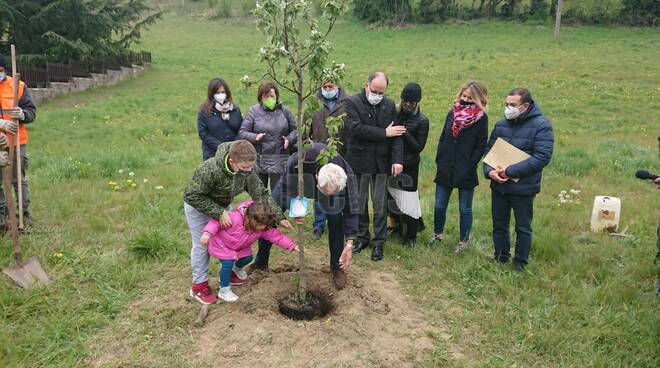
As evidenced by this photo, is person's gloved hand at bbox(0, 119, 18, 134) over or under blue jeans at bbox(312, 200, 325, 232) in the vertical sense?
over

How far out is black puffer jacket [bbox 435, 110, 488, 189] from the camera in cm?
522

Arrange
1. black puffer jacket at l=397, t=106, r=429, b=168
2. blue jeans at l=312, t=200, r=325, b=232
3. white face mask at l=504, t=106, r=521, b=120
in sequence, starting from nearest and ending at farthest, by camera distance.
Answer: white face mask at l=504, t=106, r=521, b=120
black puffer jacket at l=397, t=106, r=429, b=168
blue jeans at l=312, t=200, r=325, b=232

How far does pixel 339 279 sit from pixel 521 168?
6.52ft

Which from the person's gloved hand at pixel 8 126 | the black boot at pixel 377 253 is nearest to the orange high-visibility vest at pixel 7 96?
the person's gloved hand at pixel 8 126

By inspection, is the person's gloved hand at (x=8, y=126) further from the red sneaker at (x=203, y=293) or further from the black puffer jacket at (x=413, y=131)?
the black puffer jacket at (x=413, y=131)

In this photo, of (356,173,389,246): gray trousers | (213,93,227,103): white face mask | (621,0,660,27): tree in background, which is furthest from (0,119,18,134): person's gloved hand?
(621,0,660,27): tree in background

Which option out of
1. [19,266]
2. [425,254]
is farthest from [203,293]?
[425,254]

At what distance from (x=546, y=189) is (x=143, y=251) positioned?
5829 mm

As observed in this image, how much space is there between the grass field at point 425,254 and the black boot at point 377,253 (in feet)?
0.27

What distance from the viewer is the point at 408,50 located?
28.4m

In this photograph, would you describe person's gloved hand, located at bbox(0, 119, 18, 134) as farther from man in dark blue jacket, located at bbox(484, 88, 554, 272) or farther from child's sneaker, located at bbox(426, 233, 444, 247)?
man in dark blue jacket, located at bbox(484, 88, 554, 272)

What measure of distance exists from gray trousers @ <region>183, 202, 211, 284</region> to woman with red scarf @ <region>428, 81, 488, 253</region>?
8.53 ft

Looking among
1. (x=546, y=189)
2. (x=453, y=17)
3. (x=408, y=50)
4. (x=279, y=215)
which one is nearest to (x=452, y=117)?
(x=279, y=215)

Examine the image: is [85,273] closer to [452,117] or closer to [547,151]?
[452,117]
